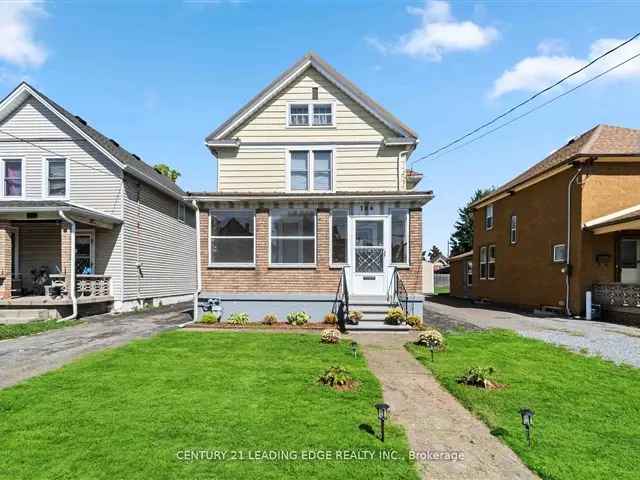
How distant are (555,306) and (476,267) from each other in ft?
31.1

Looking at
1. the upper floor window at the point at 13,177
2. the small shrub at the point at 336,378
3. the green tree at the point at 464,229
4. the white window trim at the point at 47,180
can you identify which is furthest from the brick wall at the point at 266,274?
the green tree at the point at 464,229

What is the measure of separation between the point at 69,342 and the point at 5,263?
248 inches

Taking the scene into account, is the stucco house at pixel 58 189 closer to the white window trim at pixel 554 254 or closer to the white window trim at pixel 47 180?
the white window trim at pixel 47 180

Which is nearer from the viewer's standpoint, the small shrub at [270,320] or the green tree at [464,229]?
the small shrub at [270,320]

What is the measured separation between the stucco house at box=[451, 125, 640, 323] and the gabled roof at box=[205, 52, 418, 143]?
6.74m

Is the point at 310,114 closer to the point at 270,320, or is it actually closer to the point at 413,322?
the point at 270,320

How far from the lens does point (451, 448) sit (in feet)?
14.5

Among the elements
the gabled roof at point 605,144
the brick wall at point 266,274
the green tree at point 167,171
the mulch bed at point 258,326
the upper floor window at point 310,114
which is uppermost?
the green tree at point 167,171

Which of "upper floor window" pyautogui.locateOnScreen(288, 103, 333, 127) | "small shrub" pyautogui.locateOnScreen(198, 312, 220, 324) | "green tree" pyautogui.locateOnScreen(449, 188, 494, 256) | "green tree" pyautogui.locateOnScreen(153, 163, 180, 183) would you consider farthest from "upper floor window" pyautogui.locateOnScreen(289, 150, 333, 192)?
"green tree" pyautogui.locateOnScreen(449, 188, 494, 256)

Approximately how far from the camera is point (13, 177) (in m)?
16.8

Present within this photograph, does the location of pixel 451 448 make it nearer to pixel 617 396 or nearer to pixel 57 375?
pixel 617 396

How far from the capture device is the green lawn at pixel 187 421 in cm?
388

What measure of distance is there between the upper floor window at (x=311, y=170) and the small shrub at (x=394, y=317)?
5.51m

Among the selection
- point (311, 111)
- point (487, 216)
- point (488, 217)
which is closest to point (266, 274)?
point (311, 111)
